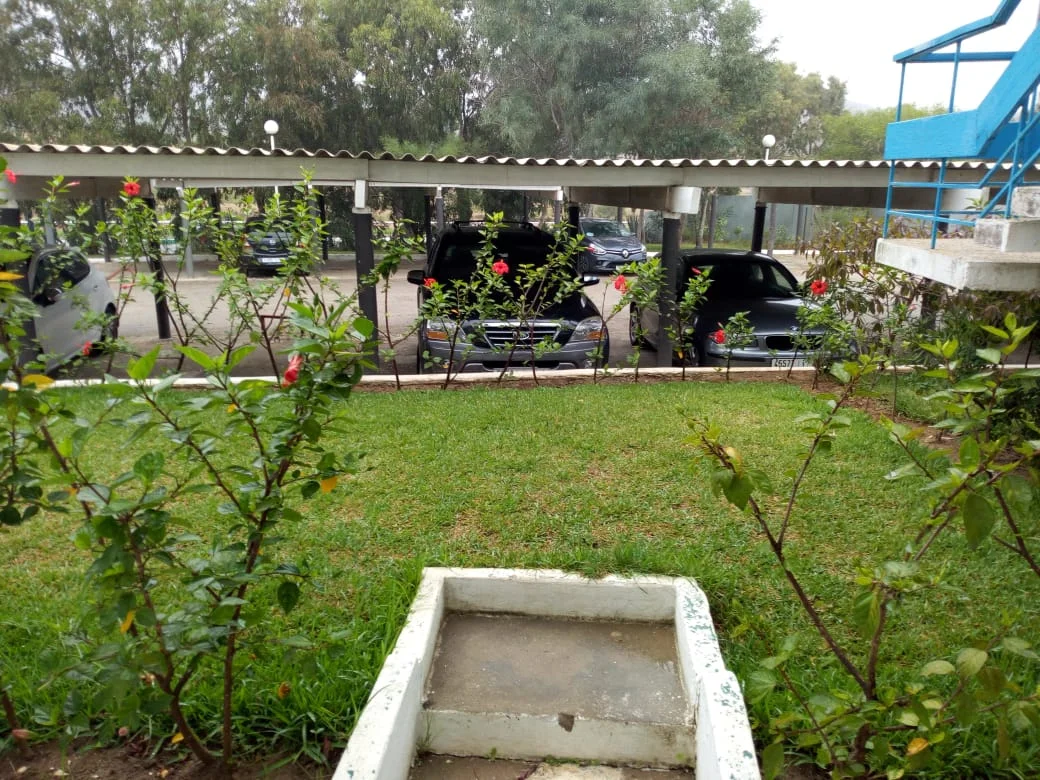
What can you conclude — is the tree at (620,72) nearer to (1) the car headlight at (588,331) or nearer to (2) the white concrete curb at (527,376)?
(1) the car headlight at (588,331)

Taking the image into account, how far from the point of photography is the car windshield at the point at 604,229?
984 inches

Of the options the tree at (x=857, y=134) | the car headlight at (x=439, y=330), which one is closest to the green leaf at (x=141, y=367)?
the car headlight at (x=439, y=330)

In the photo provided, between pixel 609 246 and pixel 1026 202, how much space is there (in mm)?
20523

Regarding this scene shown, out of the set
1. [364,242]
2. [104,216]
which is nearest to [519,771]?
[364,242]

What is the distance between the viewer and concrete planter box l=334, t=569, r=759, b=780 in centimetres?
238

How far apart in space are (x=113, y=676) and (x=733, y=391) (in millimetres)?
5931

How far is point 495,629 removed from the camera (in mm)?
3189

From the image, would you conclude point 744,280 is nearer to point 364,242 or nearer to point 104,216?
point 364,242

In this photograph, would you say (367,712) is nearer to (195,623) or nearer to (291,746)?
(291,746)

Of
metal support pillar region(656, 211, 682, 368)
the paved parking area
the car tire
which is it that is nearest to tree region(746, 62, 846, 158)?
the paved parking area

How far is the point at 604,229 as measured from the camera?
25.4 m

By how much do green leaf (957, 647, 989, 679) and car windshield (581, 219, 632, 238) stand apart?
23.6 metres

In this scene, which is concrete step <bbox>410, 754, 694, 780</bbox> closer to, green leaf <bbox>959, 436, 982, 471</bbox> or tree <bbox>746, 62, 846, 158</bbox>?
green leaf <bbox>959, 436, 982, 471</bbox>

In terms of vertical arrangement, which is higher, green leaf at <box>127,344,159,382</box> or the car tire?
green leaf at <box>127,344,159,382</box>
